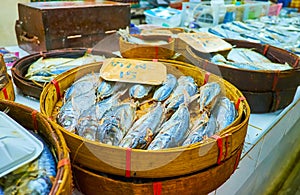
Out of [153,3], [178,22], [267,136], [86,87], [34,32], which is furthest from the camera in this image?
[153,3]

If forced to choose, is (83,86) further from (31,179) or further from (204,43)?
(204,43)

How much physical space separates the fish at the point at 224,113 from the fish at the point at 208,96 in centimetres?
2

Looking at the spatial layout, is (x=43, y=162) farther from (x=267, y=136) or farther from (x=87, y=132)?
(x=267, y=136)

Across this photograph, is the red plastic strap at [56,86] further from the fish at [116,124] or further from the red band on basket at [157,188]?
the red band on basket at [157,188]

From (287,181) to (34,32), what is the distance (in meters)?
1.95

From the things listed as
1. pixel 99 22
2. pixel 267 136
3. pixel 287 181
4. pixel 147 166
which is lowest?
pixel 287 181

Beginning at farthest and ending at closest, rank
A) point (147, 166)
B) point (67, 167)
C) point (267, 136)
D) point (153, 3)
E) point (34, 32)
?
1. point (153, 3)
2. point (34, 32)
3. point (267, 136)
4. point (147, 166)
5. point (67, 167)

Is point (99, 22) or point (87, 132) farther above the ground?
point (99, 22)

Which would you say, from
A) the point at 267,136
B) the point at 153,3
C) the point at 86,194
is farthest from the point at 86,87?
the point at 153,3

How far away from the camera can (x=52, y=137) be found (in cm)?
56

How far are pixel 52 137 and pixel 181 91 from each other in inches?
20.4

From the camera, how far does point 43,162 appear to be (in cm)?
52

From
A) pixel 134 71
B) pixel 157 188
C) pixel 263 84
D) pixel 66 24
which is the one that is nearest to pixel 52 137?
pixel 157 188

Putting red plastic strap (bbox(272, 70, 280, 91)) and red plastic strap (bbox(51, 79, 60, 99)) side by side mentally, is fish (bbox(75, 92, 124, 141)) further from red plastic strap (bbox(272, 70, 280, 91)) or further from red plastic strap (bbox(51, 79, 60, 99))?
red plastic strap (bbox(272, 70, 280, 91))
